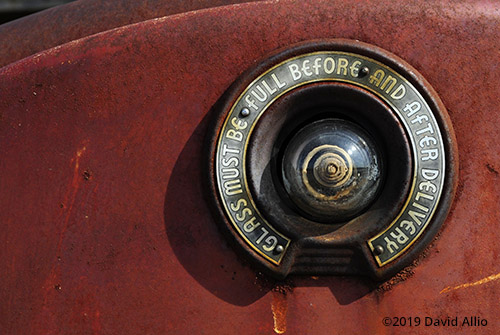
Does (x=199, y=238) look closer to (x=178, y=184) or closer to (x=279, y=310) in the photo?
(x=178, y=184)

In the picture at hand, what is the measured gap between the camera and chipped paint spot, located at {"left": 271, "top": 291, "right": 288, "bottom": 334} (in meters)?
1.42

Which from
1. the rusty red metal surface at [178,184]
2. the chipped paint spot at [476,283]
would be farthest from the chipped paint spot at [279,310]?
the chipped paint spot at [476,283]

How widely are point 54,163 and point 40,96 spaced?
167 mm

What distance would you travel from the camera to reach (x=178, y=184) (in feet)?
4.81

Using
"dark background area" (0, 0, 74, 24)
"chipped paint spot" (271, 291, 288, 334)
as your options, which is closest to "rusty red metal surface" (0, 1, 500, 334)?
"chipped paint spot" (271, 291, 288, 334)

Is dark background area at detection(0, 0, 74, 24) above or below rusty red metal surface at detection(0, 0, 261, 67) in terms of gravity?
below

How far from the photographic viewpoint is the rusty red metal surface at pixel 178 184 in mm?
1410

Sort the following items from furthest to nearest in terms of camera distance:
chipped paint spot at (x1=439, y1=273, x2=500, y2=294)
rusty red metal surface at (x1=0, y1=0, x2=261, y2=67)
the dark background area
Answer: the dark background area < rusty red metal surface at (x1=0, y1=0, x2=261, y2=67) < chipped paint spot at (x1=439, y1=273, x2=500, y2=294)

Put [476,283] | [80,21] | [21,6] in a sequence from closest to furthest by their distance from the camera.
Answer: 1. [476,283]
2. [80,21]
3. [21,6]

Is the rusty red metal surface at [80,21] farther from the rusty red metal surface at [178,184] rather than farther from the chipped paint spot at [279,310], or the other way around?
the chipped paint spot at [279,310]

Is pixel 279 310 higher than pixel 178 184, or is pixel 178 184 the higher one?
pixel 178 184

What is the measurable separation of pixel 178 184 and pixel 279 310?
37cm

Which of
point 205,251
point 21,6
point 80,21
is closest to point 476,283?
point 205,251

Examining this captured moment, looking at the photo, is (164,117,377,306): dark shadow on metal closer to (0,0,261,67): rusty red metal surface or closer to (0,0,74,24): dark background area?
(0,0,261,67): rusty red metal surface
